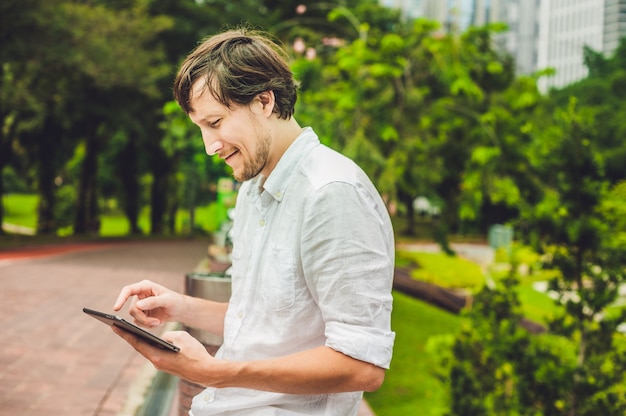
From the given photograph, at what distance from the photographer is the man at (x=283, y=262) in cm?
145

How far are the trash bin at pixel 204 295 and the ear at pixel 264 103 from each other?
1.68 m

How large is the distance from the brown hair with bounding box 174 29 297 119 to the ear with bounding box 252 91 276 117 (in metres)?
0.01

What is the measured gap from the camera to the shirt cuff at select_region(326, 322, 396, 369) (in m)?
1.44

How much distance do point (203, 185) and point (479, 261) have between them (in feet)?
39.7

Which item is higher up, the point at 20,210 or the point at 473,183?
the point at 473,183

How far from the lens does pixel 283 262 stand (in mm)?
1545

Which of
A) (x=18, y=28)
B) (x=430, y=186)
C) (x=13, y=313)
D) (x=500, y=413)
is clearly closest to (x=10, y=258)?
(x=18, y=28)

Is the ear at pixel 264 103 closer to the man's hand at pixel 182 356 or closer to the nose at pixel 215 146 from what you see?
the nose at pixel 215 146

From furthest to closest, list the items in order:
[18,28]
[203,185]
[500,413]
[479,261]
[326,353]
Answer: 1. [203,185]
2. [479,261]
3. [18,28]
4. [500,413]
5. [326,353]

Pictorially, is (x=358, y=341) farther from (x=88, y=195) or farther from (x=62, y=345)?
(x=88, y=195)

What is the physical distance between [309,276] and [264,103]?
39 cm

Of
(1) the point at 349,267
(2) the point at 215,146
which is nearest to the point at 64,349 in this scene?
(2) the point at 215,146

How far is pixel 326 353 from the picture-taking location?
1462 millimetres

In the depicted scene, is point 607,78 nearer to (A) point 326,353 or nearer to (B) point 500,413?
(B) point 500,413
